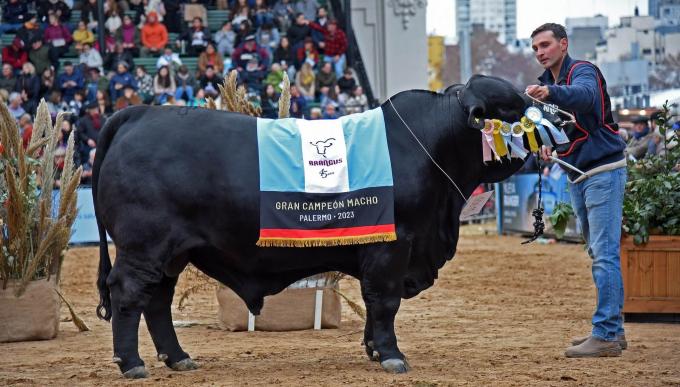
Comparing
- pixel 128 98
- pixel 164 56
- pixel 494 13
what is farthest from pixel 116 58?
pixel 494 13

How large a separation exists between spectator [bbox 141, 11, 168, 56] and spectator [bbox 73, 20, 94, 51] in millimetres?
1129

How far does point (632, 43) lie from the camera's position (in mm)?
44156

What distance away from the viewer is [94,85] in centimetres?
2208

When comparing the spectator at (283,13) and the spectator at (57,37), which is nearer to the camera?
the spectator at (57,37)

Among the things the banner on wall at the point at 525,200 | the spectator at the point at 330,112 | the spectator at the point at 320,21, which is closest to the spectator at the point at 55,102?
the spectator at the point at 330,112

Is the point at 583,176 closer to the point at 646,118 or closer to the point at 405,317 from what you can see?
the point at 405,317

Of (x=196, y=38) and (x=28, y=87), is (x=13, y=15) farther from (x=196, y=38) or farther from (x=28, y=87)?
(x=196, y=38)

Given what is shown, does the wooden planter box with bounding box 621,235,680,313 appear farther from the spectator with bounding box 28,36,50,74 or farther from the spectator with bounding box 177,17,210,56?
the spectator with bounding box 28,36,50,74

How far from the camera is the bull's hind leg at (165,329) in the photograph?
7477 mm

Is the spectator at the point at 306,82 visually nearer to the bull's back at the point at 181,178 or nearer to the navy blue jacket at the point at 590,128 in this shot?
the navy blue jacket at the point at 590,128

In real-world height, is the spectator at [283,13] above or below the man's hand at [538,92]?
above

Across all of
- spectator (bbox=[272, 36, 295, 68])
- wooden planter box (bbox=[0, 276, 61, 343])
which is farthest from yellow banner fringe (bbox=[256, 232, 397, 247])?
spectator (bbox=[272, 36, 295, 68])

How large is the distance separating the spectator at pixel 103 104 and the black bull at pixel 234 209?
1419 cm

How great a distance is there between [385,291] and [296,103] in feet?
49.9
